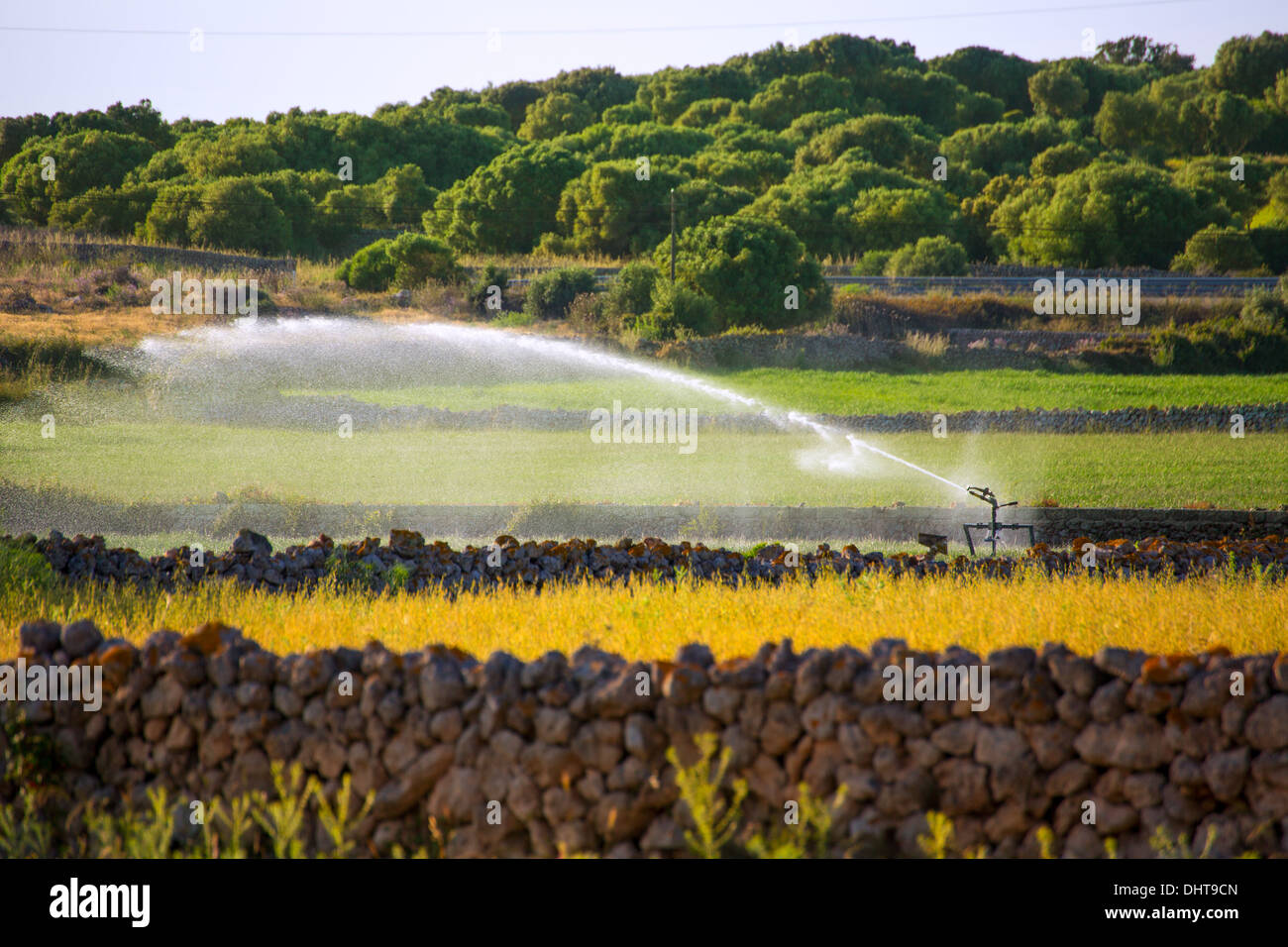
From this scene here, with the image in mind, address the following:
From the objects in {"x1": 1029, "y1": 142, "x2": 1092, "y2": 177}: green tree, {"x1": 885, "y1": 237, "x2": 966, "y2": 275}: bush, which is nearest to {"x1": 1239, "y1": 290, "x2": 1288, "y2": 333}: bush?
{"x1": 885, "y1": 237, "x2": 966, "y2": 275}: bush

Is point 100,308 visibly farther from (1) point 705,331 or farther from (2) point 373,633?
(2) point 373,633

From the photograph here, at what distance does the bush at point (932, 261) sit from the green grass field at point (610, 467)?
11.6 metres

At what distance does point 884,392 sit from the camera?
800 inches

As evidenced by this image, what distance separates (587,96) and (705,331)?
28.9 m

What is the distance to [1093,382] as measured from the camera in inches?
802

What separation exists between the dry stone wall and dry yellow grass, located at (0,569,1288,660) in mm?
946

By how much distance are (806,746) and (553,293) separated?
2062 centimetres

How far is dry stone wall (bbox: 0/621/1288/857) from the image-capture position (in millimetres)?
3609

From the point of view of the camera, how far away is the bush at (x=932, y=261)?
1101 inches

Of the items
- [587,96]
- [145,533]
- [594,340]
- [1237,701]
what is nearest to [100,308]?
[594,340]

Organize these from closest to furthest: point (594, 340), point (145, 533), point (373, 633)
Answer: point (373, 633) → point (145, 533) → point (594, 340)

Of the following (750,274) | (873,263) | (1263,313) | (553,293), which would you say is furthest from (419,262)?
(1263,313)

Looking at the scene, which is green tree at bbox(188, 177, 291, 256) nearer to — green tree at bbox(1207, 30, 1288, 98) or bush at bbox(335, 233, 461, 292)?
bush at bbox(335, 233, 461, 292)

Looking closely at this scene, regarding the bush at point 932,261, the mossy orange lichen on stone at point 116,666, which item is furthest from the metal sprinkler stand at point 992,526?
the bush at point 932,261
